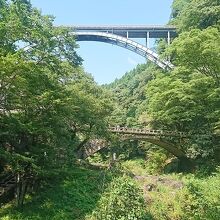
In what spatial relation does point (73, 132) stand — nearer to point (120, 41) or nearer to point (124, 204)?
point (124, 204)

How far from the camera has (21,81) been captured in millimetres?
17281

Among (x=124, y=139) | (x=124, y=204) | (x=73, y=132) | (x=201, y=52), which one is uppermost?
(x=201, y=52)

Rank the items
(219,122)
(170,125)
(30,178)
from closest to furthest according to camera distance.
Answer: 1. (30,178)
2. (219,122)
3. (170,125)

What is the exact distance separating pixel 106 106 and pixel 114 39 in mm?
23020

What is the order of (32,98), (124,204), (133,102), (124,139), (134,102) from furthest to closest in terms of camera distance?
1. (133,102)
2. (134,102)
3. (124,139)
4. (32,98)
5. (124,204)

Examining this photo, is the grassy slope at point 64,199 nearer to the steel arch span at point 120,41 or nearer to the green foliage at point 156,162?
the green foliage at point 156,162

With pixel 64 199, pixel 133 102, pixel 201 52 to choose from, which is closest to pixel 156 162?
pixel 201 52

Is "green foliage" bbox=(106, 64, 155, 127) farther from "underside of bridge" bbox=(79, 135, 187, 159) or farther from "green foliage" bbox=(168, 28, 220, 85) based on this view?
"green foliage" bbox=(168, 28, 220, 85)

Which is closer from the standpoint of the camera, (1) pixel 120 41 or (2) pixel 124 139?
(2) pixel 124 139

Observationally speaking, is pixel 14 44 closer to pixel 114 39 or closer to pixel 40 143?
pixel 40 143

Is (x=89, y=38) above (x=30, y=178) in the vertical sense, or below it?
above

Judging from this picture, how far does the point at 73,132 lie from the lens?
25.5m

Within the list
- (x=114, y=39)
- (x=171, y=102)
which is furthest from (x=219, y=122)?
(x=114, y=39)

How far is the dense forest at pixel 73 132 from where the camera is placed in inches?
691
